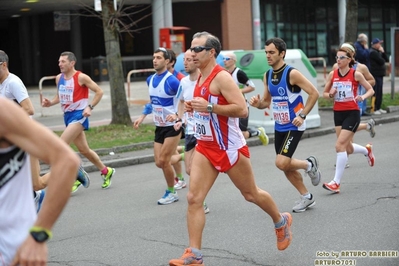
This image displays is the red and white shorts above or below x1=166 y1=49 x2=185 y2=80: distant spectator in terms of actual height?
below

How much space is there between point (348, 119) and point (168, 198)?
256 centimetres

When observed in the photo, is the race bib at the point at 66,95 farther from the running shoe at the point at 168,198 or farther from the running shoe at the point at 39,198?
the running shoe at the point at 39,198

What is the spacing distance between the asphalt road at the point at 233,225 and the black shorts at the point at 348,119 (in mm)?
778

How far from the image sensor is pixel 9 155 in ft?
10.5

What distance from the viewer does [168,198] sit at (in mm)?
9477

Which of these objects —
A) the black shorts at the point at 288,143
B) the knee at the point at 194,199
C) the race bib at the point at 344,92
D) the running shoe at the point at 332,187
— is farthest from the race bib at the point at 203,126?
the race bib at the point at 344,92

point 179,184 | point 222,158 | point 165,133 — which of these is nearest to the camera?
point 222,158

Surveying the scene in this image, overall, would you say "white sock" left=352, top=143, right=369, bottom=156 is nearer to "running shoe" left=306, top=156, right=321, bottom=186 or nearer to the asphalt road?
the asphalt road

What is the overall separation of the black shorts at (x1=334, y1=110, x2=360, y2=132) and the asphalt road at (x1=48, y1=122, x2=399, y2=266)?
78cm

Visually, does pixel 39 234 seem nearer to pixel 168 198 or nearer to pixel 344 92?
pixel 168 198

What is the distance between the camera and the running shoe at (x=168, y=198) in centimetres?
943

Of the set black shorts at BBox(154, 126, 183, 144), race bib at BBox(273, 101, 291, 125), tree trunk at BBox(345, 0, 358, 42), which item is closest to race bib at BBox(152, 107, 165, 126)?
black shorts at BBox(154, 126, 183, 144)

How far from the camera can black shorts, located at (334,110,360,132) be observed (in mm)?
9930

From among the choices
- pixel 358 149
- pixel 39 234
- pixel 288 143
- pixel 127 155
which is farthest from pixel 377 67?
pixel 39 234
